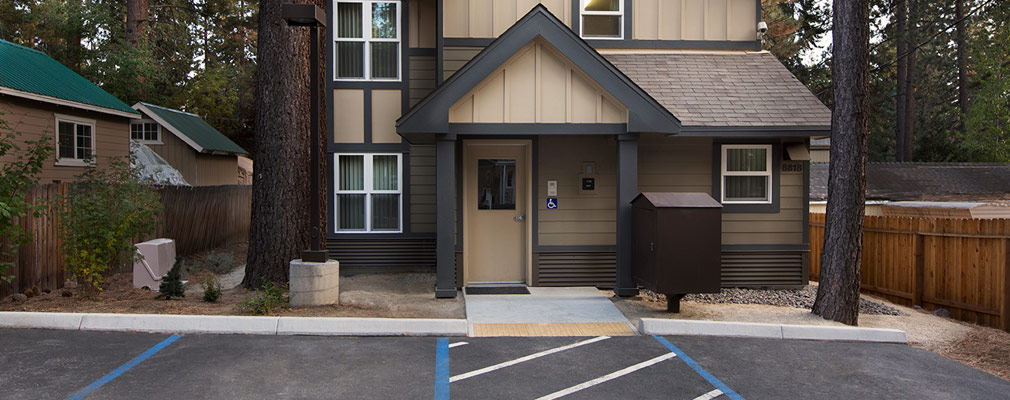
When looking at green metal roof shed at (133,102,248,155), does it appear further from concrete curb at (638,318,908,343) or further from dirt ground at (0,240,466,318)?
concrete curb at (638,318,908,343)

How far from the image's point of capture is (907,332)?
7906 millimetres

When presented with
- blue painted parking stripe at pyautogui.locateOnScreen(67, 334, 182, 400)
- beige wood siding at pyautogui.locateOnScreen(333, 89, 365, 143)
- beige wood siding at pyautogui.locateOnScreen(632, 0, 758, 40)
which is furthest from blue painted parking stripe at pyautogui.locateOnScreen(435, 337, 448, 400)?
beige wood siding at pyautogui.locateOnScreen(632, 0, 758, 40)

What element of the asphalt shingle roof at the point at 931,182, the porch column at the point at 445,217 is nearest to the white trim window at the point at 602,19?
the porch column at the point at 445,217

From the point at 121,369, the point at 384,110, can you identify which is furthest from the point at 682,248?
the point at 121,369

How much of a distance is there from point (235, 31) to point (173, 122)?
49.1 ft

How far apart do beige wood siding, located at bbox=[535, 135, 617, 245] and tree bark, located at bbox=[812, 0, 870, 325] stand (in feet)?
10.8

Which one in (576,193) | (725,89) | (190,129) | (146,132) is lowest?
(576,193)

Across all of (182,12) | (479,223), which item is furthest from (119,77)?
(479,223)

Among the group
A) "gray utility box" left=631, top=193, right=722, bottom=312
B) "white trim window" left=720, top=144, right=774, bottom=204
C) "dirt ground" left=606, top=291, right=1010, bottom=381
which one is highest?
"white trim window" left=720, top=144, right=774, bottom=204

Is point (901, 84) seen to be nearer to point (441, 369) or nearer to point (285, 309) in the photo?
point (285, 309)

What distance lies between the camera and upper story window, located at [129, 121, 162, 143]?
23078mm

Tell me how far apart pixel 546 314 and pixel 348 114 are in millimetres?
5186

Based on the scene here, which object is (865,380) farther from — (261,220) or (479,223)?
(261,220)

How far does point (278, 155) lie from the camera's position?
9.61 meters
